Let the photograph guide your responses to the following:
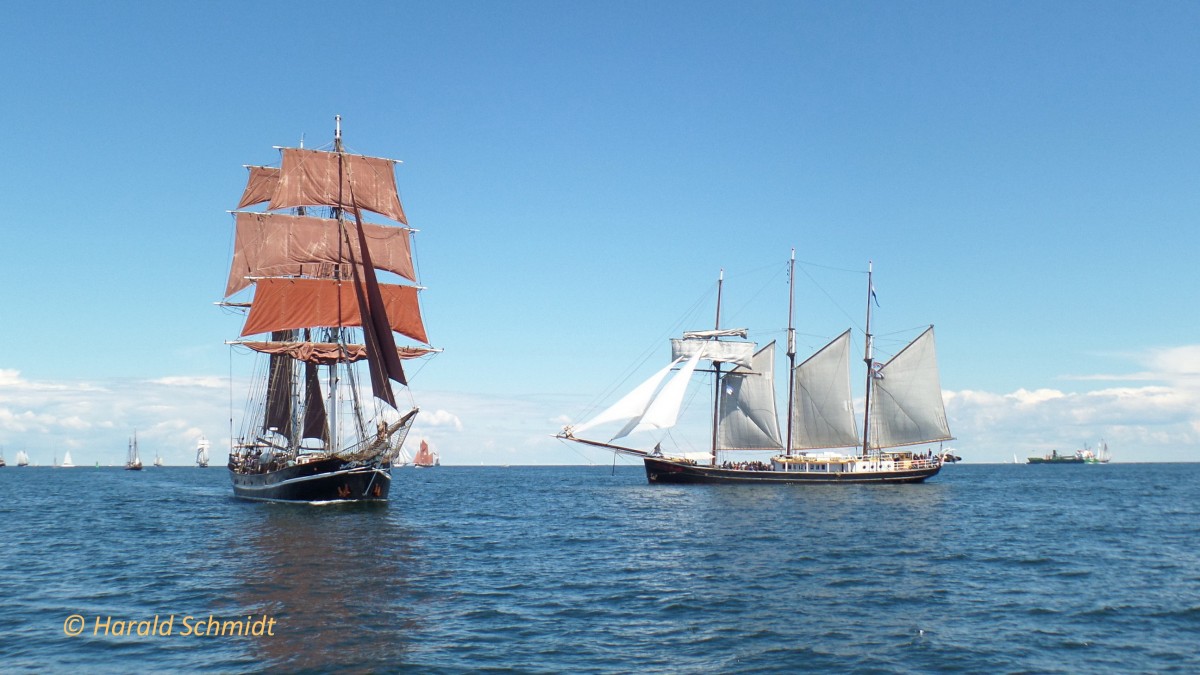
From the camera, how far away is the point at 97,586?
1142 inches

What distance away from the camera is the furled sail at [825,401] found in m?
89.7

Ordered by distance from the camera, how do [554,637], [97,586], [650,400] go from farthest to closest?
[650,400] → [97,586] → [554,637]

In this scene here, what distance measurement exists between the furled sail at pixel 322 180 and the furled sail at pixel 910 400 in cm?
5410

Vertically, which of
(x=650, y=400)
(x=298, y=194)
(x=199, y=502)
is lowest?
(x=199, y=502)

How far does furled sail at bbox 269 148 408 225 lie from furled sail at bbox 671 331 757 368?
114 feet

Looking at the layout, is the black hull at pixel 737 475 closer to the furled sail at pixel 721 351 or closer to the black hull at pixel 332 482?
the furled sail at pixel 721 351

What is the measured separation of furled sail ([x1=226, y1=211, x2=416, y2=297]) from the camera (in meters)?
75.1

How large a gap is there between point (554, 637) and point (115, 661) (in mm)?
9734

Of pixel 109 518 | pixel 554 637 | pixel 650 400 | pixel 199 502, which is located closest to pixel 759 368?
pixel 650 400

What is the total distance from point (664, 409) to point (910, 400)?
84.7 feet

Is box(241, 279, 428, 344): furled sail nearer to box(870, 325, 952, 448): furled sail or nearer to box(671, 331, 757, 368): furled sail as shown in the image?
box(671, 331, 757, 368): furled sail

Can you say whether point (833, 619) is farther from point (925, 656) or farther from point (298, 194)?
point (298, 194)

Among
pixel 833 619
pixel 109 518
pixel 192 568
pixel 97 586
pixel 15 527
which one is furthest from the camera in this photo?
pixel 109 518

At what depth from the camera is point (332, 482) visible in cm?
6022
